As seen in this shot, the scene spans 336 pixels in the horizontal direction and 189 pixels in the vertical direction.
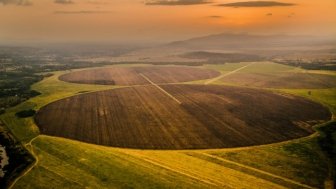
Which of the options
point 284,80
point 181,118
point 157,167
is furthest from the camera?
point 284,80

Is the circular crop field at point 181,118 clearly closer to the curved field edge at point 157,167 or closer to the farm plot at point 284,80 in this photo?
the curved field edge at point 157,167

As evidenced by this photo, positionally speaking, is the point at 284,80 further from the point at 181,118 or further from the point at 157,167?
the point at 157,167

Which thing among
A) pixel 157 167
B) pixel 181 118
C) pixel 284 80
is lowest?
pixel 157 167

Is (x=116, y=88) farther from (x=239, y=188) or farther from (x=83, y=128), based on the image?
(x=239, y=188)

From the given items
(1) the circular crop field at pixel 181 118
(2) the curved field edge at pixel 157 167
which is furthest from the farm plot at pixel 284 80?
(2) the curved field edge at pixel 157 167

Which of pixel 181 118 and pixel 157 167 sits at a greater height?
pixel 181 118

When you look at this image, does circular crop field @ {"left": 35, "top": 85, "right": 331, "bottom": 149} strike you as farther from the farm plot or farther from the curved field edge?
the farm plot

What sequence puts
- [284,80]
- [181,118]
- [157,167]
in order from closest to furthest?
[157,167], [181,118], [284,80]

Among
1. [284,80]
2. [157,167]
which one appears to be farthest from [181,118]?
[284,80]
